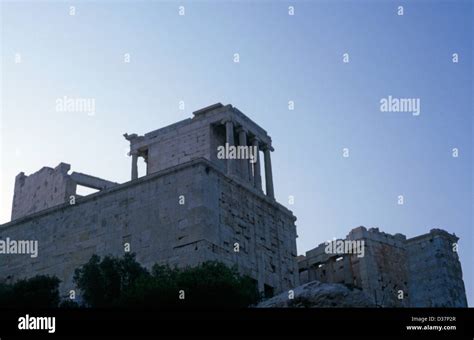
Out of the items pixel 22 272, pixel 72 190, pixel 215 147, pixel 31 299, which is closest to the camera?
pixel 31 299

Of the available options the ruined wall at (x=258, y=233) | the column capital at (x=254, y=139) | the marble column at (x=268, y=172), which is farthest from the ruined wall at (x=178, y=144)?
the ruined wall at (x=258, y=233)

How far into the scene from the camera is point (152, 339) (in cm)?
1171

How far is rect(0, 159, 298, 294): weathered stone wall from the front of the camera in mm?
28391

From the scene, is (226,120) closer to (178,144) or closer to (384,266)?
(178,144)

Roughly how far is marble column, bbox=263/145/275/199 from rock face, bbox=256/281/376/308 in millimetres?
15534

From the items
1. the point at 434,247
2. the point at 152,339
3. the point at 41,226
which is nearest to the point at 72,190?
the point at 41,226

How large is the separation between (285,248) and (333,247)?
9810 millimetres

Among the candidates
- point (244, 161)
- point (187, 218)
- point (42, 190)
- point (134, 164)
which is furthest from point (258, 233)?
point (42, 190)

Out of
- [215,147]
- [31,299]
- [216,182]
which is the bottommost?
[31,299]

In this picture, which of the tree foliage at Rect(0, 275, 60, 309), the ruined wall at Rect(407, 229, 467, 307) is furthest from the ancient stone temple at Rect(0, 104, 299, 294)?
the ruined wall at Rect(407, 229, 467, 307)

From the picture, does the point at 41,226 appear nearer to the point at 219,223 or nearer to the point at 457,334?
the point at 219,223

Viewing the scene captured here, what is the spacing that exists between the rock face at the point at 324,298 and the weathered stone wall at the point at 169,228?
8056mm

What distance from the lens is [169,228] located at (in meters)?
28.8

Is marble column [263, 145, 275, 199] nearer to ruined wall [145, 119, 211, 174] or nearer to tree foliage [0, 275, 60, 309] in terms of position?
ruined wall [145, 119, 211, 174]
